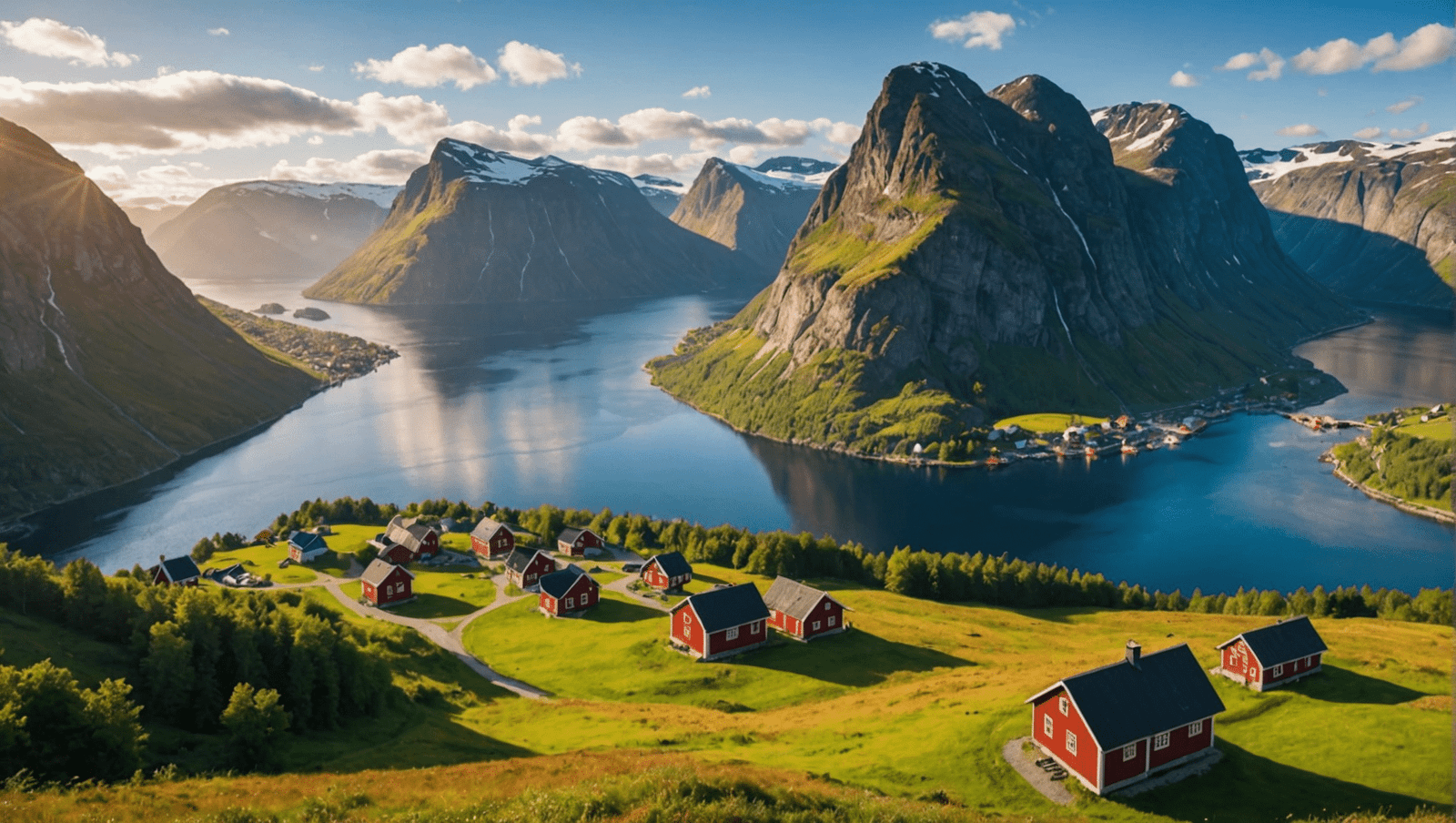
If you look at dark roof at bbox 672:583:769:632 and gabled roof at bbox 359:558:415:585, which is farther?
gabled roof at bbox 359:558:415:585

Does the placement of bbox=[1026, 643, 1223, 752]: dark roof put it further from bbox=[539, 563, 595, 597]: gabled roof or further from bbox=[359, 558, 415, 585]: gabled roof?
bbox=[359, 558, 415, 585]: gabled roof

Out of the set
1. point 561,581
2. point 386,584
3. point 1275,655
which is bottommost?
point 386,584

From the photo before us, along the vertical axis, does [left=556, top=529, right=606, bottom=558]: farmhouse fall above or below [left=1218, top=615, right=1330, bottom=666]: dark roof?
below

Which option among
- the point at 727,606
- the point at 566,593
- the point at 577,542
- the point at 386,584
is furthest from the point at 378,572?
the point at 727,606

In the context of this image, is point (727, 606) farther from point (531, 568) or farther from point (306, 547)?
point (306, 547)

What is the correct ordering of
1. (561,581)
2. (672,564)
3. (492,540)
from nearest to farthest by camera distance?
(561,581)
(672,564)
(492,540)

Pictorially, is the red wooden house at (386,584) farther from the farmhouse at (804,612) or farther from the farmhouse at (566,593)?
the farmhouse at (804,612)

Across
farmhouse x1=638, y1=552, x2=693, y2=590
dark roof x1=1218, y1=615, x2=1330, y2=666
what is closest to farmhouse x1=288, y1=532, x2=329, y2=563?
farmhouse x1=638, y1=552, x2=693, y2=590
